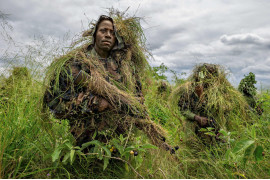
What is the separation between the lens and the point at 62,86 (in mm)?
2250

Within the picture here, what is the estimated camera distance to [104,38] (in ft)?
8.23

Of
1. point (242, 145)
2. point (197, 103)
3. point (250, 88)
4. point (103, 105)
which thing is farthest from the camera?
point (250, 88)

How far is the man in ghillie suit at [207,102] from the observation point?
341 cm

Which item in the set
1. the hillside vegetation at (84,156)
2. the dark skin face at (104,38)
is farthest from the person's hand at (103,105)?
the dark skin face at (104,38)

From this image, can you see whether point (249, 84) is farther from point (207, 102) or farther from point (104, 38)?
point (104, 38)

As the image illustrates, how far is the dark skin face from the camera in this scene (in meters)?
2.52

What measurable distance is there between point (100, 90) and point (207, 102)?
2.07m

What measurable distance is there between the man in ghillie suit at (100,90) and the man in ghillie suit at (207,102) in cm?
129

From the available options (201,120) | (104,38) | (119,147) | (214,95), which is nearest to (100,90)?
(119,147)

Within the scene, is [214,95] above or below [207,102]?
above

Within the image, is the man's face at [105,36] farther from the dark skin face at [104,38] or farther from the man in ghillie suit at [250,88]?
the man in ghillie suit at [250,88]

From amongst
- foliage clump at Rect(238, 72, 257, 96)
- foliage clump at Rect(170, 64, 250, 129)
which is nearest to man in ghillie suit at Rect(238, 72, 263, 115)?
foliage clump at Rect(238, 72, 257, 96)

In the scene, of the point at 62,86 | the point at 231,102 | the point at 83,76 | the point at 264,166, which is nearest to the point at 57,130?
the point at 62,86

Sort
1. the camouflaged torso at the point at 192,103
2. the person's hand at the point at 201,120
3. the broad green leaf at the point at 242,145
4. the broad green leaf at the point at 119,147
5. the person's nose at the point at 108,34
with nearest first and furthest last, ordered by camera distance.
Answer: the broad green leaf at the point at 242,145
the broad green leaf at the point at 119,147
the person's nose at the point at 108,34
the person's hand at the point at 201,120
the camouflaged torso at the point at 192,103
